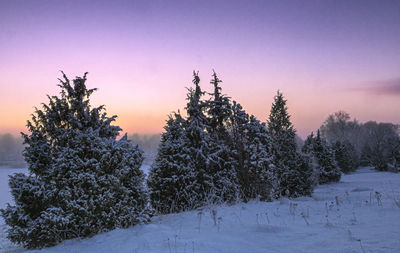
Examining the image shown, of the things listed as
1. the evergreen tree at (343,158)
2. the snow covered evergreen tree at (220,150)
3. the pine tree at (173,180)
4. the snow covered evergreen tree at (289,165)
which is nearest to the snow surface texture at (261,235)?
the pine tree at (173,180)

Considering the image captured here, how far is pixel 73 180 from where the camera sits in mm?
5594

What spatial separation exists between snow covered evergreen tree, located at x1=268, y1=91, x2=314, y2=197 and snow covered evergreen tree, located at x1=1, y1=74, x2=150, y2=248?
33.6ft

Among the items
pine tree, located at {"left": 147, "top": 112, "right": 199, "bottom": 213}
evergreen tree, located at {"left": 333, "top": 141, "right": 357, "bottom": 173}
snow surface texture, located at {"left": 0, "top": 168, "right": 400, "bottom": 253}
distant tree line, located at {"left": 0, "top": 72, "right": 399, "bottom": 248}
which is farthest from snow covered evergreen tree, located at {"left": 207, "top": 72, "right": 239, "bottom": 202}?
evergreen tree, located at {"left": 333, "top": 141, "right": 357, "bottom": 173}

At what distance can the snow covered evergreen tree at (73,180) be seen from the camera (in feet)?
17.7

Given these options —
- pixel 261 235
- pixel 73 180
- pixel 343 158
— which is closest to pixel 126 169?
pixel 73 180

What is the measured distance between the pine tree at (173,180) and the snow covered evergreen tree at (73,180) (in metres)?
2.22

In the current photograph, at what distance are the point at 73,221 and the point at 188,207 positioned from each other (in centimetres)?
394

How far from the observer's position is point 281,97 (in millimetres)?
16797

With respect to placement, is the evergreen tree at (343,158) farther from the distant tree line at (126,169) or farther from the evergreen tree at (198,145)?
the evergreen tree at (198,145)

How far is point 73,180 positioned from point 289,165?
12.6 m

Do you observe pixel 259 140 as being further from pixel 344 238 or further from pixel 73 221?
pixel 73 221

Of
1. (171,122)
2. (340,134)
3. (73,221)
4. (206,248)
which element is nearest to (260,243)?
(206,248)

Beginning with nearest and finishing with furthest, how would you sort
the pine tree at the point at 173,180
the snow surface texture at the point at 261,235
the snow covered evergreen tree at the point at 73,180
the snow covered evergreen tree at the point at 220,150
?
the snow surface texture at the point at 261,235, the snow covered evergreen tree at the point at 73,180, the pine tree at the point at 173,180, the snow covered evergreen tree at the point at 220,150

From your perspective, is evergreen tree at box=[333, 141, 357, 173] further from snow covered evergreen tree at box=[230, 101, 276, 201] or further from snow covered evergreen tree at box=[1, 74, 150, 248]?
snow covered evergreen tree at box=[1, 74, 150, 248]
